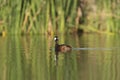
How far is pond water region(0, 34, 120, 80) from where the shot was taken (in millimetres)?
11289

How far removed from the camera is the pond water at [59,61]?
11289 mm

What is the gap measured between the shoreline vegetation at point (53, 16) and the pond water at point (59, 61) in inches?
72.2

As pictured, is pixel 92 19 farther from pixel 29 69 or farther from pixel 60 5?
pixel 29 69

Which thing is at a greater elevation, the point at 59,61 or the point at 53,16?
the point at 53,16

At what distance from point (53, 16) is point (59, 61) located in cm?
842

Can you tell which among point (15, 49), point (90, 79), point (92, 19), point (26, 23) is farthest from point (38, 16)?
point (90, 79)

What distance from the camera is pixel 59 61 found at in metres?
13.4

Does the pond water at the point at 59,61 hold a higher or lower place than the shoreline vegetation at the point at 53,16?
lower

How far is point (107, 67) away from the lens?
1222cm

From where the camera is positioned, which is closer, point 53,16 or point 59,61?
point 59,61

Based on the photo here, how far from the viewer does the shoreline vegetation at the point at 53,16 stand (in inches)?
849

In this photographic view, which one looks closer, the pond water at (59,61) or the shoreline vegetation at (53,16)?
the pond water at (59,61)

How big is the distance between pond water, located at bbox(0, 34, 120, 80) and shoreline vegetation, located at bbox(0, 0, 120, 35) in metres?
1.83

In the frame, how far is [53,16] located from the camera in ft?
71.3
